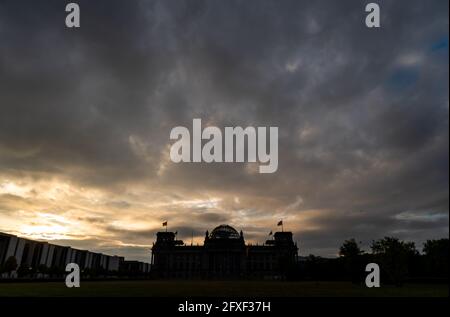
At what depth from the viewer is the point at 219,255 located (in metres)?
171

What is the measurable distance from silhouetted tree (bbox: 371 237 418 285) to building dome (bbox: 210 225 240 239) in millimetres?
113228

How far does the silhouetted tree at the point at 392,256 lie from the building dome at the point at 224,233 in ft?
371

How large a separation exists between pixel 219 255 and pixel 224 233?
12634 mm

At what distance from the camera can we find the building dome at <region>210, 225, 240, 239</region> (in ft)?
583

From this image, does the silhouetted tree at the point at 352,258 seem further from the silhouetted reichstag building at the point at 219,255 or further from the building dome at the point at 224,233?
the building dome at the point at 224,233

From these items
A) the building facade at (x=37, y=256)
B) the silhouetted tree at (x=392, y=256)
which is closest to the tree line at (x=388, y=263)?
the silhouetted tree at (x=392, y=256)

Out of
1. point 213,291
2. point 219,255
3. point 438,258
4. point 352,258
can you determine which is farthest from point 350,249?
point 219,255

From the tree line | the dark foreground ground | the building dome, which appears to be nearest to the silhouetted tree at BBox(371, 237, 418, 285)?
the tree line

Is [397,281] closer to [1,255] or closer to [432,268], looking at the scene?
[432,268]

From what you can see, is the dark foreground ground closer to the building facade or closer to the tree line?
the tree line

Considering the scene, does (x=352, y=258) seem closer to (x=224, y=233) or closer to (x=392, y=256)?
(x=392, y=256)
